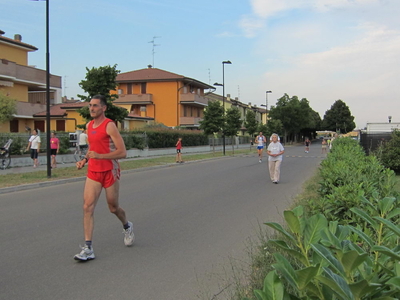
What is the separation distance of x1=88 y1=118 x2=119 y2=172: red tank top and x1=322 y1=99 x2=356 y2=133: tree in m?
105

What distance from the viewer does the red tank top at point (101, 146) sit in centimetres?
525

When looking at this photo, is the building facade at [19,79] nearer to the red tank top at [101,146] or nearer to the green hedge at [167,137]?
the green hedge at [167,137]

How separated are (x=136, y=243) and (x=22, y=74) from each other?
32044 millimetres

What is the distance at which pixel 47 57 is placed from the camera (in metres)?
15.4

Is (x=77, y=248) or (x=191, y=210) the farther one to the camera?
(x=191, y=210)

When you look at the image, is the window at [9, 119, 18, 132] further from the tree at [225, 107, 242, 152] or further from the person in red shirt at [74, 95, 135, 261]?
the person in red shirt at [74, 95, 135, 261]

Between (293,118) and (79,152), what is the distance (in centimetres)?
5890

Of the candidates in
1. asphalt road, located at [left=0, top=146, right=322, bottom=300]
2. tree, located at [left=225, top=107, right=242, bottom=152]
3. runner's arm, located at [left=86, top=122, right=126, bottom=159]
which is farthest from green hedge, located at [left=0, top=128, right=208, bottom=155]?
runner's arm, located at [left=86, top=122, right=126, bottom=159]

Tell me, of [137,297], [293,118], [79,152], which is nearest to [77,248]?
[137,297]

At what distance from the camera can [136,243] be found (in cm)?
623

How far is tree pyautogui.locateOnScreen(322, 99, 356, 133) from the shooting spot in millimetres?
104688

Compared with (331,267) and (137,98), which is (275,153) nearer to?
(331,267)

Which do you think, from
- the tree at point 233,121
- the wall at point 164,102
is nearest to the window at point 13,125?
the tree at point 233,121

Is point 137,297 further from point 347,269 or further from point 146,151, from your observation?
point 146,151
